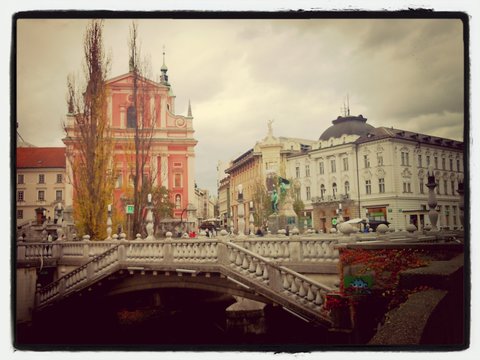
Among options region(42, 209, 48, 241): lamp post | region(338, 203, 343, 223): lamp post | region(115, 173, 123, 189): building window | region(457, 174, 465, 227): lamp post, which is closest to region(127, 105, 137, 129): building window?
region(115, 173, 123, 189): building window

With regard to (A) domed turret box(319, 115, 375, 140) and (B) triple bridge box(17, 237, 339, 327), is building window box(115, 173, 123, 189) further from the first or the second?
(A) domed turret box(319, 115, 375, 140)

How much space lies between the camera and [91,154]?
880 centimetres

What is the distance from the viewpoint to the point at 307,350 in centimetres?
700

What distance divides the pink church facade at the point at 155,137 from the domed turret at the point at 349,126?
93.8 inches

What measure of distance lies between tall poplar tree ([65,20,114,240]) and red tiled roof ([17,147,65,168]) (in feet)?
1.02

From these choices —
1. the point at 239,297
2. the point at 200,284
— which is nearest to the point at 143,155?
the point at 200,284

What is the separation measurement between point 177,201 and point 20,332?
130 inches

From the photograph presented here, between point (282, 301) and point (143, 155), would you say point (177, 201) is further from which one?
point (282, 301)

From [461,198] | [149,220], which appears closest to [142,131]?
[149,220]

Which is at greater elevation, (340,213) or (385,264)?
(340,213)

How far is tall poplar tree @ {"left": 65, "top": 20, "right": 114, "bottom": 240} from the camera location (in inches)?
339

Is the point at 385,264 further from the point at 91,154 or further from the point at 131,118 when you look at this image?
the point at 91,154

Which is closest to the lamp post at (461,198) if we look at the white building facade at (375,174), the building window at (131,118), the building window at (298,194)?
the white building facade at (375,174)

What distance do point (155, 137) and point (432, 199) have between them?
4.83 m
